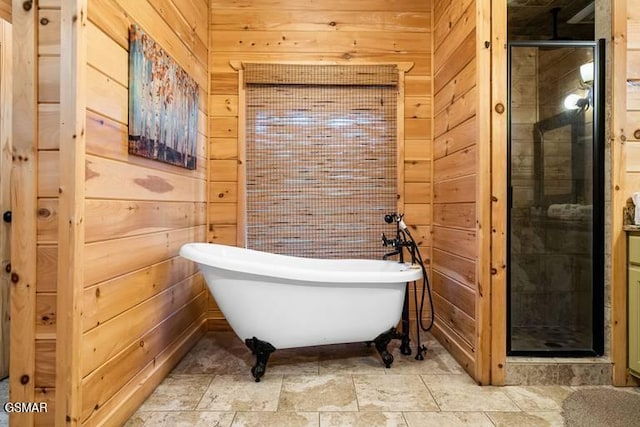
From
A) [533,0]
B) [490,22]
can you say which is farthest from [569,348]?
[533,0]

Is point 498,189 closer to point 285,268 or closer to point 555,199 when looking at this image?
point 555,199

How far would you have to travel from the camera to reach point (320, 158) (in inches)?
107

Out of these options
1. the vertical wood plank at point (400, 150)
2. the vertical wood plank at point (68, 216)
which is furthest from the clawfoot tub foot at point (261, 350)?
the vertical wood plank at point (400, 150)

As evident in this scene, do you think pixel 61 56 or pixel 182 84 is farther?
pixel 182 84

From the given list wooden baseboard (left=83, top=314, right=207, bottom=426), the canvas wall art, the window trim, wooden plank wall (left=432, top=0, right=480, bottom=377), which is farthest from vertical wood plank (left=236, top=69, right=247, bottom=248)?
wooden plank wall (left=432, top=0, right=480, bottom=377)

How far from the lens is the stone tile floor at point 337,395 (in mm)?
1544

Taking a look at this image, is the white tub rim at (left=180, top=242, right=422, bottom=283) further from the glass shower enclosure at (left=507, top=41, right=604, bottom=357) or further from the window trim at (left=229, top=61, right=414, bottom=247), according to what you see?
the glass shower enclosure at (left=507, top=41, right=604, bottom=357)

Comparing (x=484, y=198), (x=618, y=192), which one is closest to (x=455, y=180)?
(x=484, y=198)

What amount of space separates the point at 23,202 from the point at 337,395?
1553 mm

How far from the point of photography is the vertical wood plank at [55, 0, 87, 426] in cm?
121

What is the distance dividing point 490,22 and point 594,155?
0.93 m

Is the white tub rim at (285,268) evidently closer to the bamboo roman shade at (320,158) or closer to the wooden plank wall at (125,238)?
the wooden plank wall at (125,238)

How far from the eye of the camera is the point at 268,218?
106 inches

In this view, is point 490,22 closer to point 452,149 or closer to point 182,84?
point 452,149
